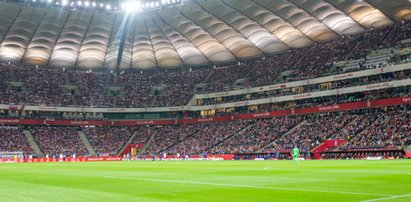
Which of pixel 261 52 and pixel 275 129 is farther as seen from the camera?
pixel 261 52

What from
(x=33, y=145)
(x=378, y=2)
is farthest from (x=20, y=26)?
(x=378, y=2)

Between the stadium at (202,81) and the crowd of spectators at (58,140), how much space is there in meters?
0.37

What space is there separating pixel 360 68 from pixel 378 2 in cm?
1077

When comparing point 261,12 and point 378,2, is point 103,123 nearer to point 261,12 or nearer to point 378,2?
point 261,12

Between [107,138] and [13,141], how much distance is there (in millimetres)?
19026

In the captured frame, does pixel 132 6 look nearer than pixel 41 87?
Yes

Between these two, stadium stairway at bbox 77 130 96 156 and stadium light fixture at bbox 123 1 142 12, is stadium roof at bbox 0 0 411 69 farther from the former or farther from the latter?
stadium stairway at bbox 77 130 96 156

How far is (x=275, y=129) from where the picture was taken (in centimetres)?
7850

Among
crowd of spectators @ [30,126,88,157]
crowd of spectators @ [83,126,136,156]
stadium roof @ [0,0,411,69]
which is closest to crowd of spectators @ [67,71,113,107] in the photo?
stadium roof @ [0,0,411,69]

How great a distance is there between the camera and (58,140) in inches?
3615

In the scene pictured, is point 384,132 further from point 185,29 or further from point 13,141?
point 13,141

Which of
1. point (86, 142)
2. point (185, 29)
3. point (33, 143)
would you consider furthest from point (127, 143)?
point (185, 29)

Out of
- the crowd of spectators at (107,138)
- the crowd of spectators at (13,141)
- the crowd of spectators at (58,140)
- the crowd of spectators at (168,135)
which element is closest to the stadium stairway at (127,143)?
the crowd of spectators at (107,138)

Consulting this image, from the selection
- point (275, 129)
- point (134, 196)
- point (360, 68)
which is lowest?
point (134, 196)
